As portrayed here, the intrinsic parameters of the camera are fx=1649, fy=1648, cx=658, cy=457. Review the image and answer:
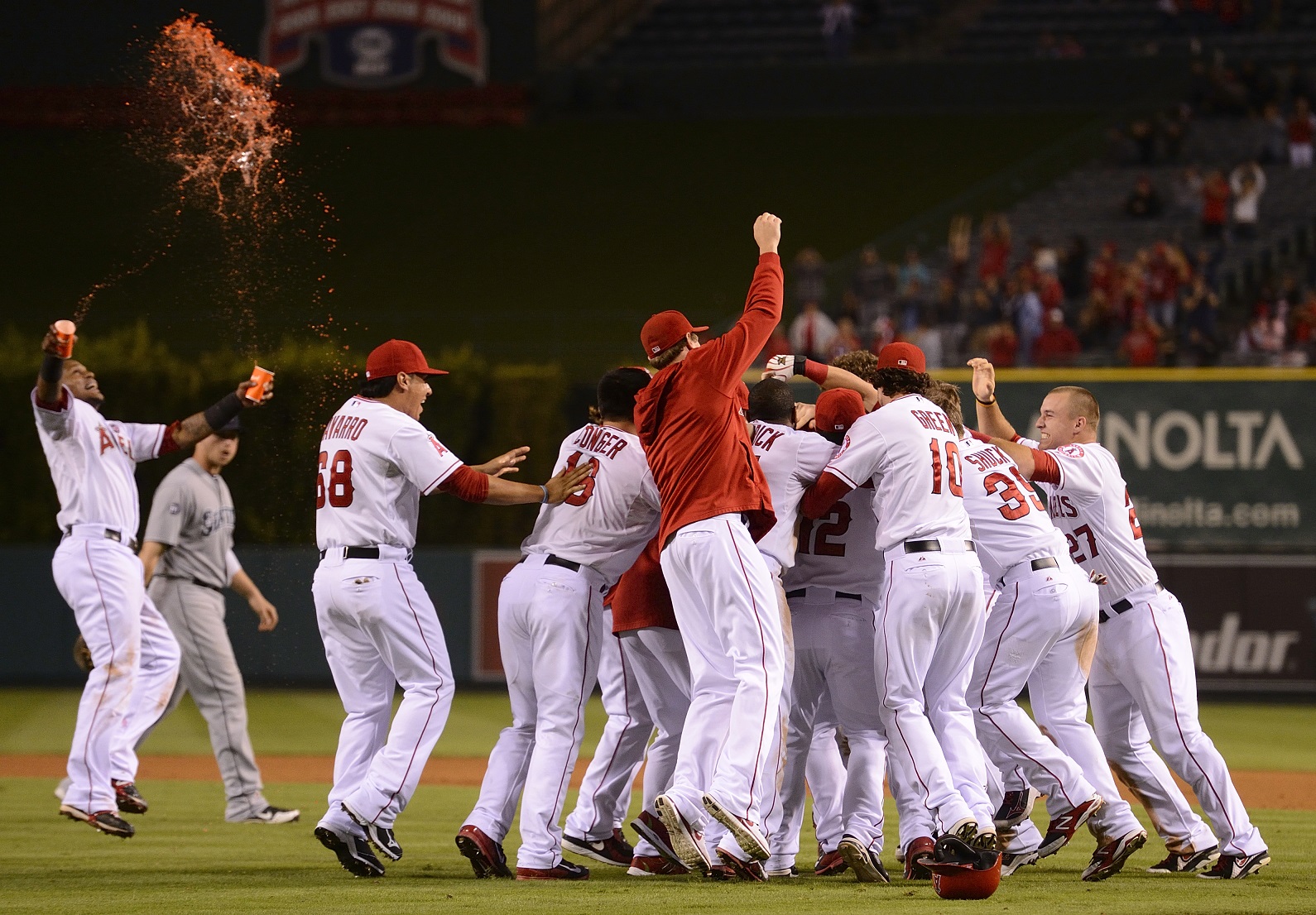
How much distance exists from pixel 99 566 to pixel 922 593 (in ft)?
13.8

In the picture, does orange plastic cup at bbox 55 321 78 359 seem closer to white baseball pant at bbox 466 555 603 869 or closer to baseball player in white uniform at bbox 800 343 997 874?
white baseball pant at bbox 466 555 603 869

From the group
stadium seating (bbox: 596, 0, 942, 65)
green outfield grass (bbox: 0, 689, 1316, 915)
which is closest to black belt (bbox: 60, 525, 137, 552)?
green outfield grass (bbox: 0, 689, 1316, 915)

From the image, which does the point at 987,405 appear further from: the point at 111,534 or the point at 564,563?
the point at 111,534

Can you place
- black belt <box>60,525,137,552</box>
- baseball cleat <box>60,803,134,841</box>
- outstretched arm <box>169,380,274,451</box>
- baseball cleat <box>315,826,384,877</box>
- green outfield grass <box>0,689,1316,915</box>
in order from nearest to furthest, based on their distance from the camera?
green outfield grass <box>0,689,1316,915</box>
baseball cleat <box>315,826,384,877</box>
baseball cleat <box>60,803,134,841</box>
outstretched arm <box>169,380,274,451</box>
black belt <box>60,525,137,552</box>

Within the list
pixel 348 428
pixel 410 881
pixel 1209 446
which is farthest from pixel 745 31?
pixel 410 881

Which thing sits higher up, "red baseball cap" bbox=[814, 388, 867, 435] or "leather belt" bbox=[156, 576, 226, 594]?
"red baseball cap" bbox=[814, 388, 867, 435]

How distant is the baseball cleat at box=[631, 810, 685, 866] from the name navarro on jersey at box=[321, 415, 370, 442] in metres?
1.98

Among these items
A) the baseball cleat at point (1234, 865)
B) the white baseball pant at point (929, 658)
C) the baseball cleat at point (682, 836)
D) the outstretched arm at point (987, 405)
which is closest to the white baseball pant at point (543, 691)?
the baseball cleat at point (682, 836)

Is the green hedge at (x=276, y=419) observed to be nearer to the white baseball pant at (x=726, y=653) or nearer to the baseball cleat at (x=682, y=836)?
the white baseball pant at (x=726, y=653)

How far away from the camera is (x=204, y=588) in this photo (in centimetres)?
937

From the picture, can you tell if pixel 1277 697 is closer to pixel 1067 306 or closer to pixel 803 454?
pixel 1067 306

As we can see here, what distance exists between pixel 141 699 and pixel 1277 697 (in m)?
11.5

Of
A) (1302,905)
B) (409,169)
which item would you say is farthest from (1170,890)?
(409,169)

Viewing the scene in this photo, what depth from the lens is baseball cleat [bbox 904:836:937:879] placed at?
623 centimetres
